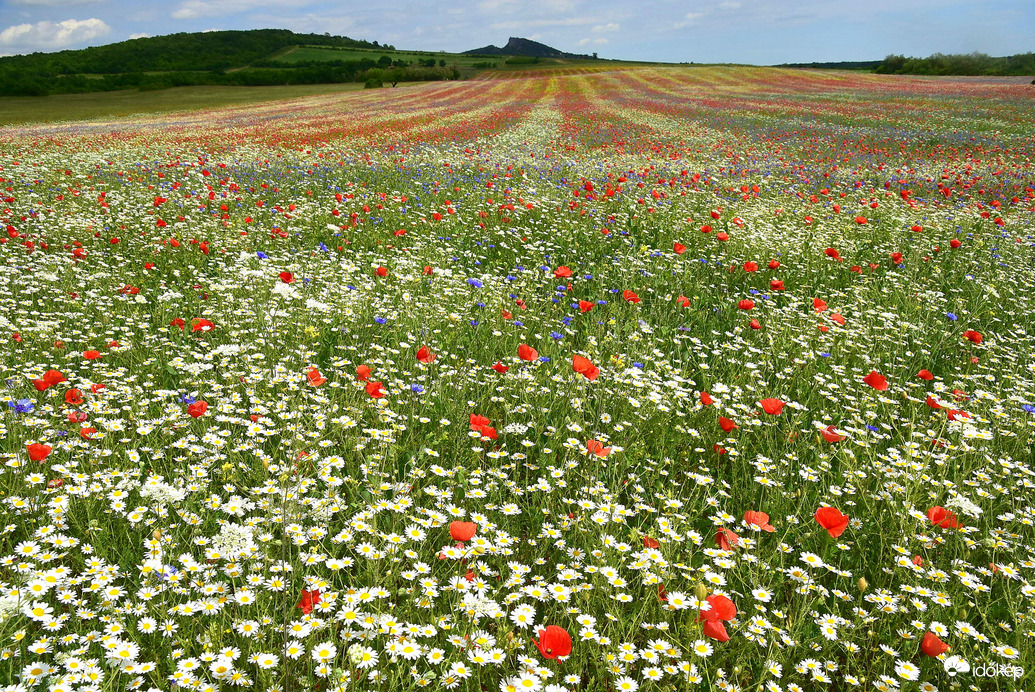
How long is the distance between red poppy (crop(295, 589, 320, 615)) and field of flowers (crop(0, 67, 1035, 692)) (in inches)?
1.4

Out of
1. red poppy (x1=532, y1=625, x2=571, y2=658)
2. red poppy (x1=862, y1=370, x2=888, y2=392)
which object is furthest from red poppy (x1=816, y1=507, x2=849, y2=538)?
red poppy (x1=862, y1=370, x2=888, y2=392)

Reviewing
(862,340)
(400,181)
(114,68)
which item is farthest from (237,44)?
(862,340)

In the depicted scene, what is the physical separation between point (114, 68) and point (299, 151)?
8353cm

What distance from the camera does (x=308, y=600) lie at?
190 cm

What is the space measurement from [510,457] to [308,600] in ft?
4.49

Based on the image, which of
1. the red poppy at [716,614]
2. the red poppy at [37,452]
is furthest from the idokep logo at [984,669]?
the red poppy at [37,452]

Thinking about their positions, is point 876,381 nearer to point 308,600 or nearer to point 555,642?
point 555,642

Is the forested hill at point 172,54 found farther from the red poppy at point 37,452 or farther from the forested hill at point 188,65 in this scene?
the red poppy at point 37,452

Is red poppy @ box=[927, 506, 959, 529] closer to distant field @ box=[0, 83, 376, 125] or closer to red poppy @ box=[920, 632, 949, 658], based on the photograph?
red poppy @ box=[920, 632, 949, 658]

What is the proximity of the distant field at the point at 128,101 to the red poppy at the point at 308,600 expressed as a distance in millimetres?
41127

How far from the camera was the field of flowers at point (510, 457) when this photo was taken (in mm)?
1914

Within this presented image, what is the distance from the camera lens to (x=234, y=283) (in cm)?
520

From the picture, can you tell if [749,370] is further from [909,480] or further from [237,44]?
[237,44]

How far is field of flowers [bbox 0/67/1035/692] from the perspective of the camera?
1.91m
